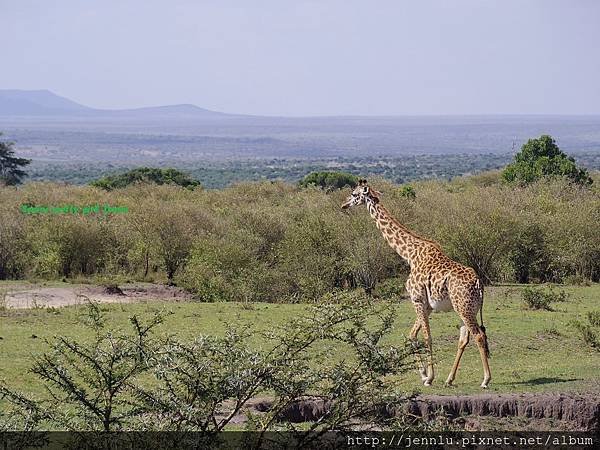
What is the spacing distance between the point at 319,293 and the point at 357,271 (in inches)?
65.3

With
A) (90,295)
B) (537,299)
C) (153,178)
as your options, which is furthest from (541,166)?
(90,295)

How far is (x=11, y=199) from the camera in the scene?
39.5 m

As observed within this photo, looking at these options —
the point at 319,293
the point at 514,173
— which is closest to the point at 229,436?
the point at 319,293

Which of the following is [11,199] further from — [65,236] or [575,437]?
[575,437]

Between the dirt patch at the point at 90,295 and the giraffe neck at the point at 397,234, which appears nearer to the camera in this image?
the giraffe neck at the point at 397,234

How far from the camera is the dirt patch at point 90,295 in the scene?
1033 inches

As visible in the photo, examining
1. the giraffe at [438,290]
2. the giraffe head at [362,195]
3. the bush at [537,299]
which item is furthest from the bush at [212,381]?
the bush at [537,299]

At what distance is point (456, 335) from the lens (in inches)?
773

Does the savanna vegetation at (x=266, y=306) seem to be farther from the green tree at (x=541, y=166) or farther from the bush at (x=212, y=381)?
the green tree at (x=541, y=166)

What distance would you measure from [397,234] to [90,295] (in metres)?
13.6

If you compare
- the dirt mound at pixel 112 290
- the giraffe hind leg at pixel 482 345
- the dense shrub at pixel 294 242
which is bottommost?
the dirt mound at pixel 112 290

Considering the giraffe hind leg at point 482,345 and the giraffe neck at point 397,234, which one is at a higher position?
the giraffe neck at point 397,234

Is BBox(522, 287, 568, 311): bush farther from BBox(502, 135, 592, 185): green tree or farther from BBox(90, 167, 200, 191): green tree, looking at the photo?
BBox(90, 167, 200, 191): green tree

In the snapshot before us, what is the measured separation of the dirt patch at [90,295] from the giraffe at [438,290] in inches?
460
